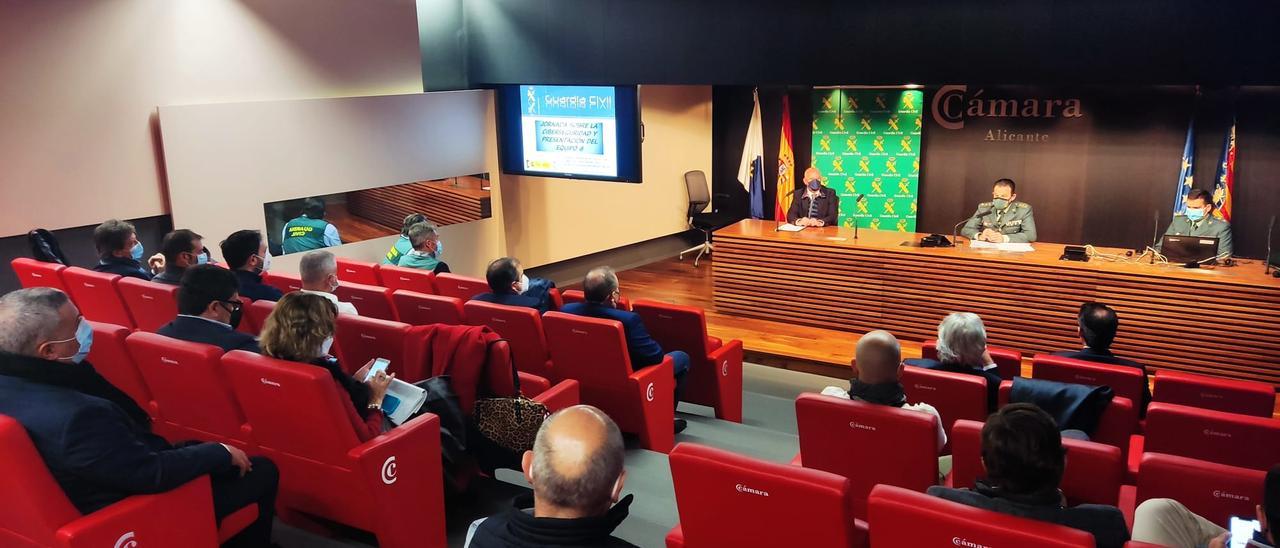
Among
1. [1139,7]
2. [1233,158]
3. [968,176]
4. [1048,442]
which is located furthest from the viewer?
[968,176]

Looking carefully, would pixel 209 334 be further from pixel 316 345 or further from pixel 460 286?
pixel 460 286

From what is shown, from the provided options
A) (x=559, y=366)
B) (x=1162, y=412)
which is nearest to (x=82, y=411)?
(x=559, y=366)

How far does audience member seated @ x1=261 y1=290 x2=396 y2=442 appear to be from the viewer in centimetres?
287

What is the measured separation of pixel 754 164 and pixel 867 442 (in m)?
7.47

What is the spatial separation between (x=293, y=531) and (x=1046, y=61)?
5208 millimetres

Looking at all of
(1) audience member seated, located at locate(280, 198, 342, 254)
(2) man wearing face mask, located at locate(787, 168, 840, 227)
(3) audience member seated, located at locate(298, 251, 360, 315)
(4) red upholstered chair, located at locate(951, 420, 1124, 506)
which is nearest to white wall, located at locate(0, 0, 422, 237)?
(1) audience member seated, located at locate(280, 198, 342, 254)

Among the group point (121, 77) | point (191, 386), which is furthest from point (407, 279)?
point (121, 77)

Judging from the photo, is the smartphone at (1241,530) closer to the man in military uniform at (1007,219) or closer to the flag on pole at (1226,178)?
the man in military uniform at (1007,219)

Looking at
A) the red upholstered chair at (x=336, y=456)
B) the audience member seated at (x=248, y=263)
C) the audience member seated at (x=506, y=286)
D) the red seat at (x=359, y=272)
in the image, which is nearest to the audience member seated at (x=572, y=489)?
the red upholstered chair at (x=336, y=456)

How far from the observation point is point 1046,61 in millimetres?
5621

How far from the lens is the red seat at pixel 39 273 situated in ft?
16.3

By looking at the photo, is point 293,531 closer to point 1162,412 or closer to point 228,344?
point 228,344

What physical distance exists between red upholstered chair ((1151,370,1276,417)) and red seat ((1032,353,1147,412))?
0.15 metres

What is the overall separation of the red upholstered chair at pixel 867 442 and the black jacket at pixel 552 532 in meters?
1.48
